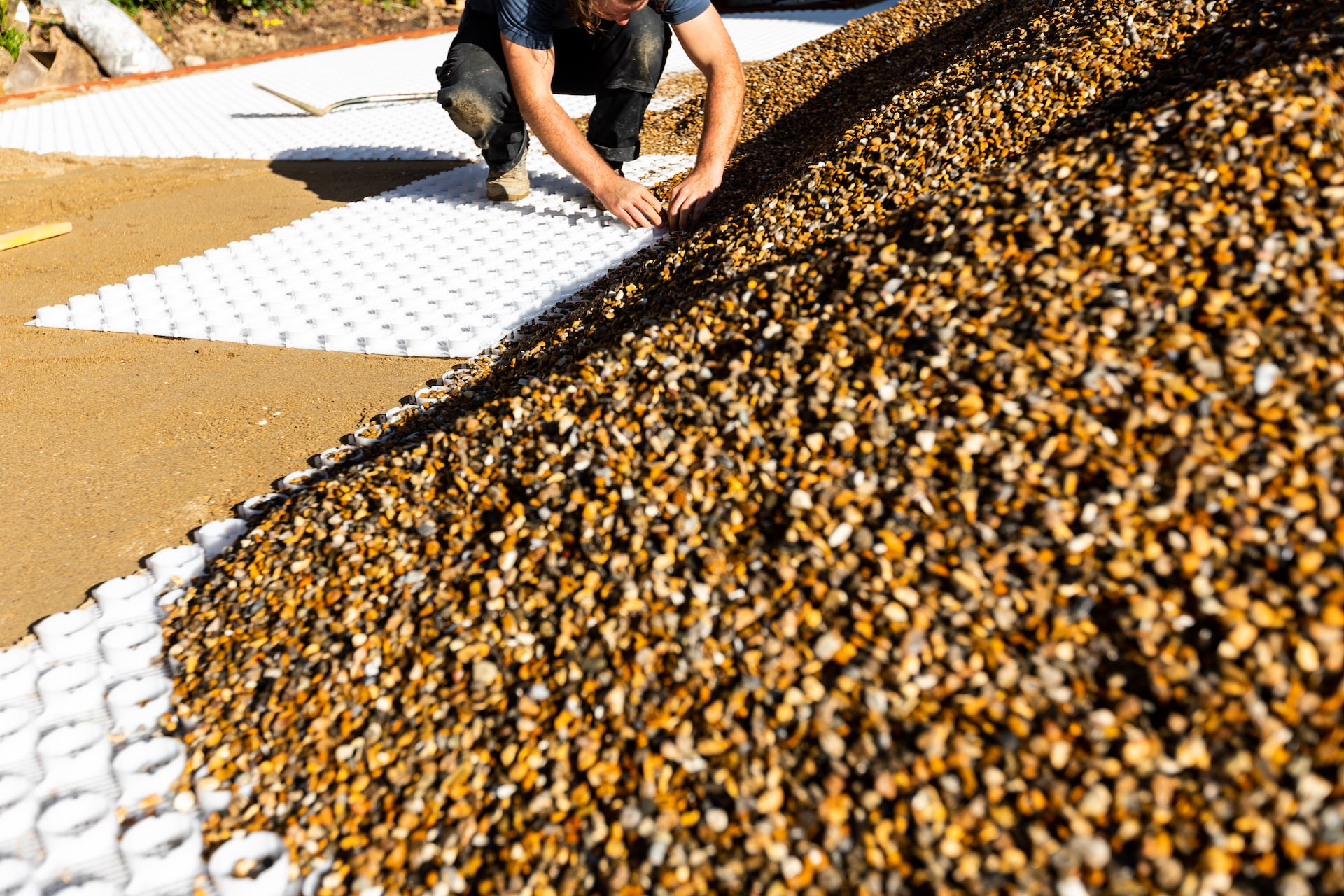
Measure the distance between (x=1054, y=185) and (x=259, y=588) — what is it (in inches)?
79.1

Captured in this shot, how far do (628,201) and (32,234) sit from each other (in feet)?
10.4

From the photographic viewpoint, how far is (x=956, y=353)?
65.0 inches

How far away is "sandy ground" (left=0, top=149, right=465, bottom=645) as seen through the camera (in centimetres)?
218

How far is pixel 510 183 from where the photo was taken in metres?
4.41

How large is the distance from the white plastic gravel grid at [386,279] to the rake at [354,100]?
9.46 feet

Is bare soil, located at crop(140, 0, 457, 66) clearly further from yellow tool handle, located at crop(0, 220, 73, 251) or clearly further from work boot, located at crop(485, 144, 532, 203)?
work boot, located at crop(485, 144, 532, 203)

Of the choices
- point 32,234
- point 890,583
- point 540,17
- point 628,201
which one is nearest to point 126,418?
point 628,201

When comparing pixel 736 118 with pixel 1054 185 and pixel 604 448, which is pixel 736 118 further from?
pixel 604 448

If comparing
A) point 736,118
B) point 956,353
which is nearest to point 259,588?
point 956,353

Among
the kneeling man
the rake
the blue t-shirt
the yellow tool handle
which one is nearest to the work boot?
the kneeling man

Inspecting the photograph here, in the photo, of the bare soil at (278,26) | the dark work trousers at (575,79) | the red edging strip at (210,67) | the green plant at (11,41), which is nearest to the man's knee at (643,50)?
the dark work trousers at (575,79)

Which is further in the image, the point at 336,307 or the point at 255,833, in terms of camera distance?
the point at 336,307

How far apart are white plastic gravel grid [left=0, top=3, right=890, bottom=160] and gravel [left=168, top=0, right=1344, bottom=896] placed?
172 inches

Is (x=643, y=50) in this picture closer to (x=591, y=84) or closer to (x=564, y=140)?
(x=591, y=84)
